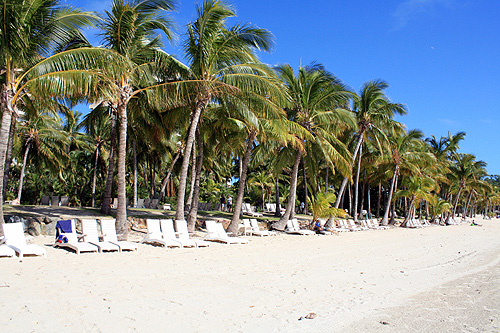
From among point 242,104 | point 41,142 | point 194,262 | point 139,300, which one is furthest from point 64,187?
point 139,300

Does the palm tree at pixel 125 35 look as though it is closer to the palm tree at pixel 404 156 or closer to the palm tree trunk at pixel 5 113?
the palm tree trunk at pixel 5 113

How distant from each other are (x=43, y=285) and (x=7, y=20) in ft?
21.3

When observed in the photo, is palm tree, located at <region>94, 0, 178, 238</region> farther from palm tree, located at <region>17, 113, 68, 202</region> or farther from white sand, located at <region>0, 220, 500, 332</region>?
palm tree, located at <region>17, 113, 68, 202</region>

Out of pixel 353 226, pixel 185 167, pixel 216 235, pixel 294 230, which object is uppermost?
pixel 185 167

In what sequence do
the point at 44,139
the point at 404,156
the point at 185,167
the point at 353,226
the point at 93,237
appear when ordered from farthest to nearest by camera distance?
the point at 404,156 → the point at 353,226 → the point at 44,139 → the point at 185,167 → the point at 93,237

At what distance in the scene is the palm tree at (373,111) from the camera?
2283 centimetres

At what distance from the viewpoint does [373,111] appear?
23.5m

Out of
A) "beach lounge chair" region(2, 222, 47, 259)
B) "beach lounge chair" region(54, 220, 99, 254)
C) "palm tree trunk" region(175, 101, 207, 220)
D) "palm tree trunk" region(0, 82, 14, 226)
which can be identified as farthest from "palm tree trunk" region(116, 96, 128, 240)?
"beach lounge chair" region(2, 222, 47, 259)

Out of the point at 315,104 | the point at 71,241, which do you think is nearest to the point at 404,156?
the point at 315,104

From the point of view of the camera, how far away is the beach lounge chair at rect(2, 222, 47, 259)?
302 inches

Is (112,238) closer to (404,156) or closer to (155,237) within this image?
(155,237)

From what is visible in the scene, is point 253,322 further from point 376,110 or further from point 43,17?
point 376,110

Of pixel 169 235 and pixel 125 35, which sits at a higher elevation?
pixel 125 35

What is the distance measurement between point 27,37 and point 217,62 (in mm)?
5858
